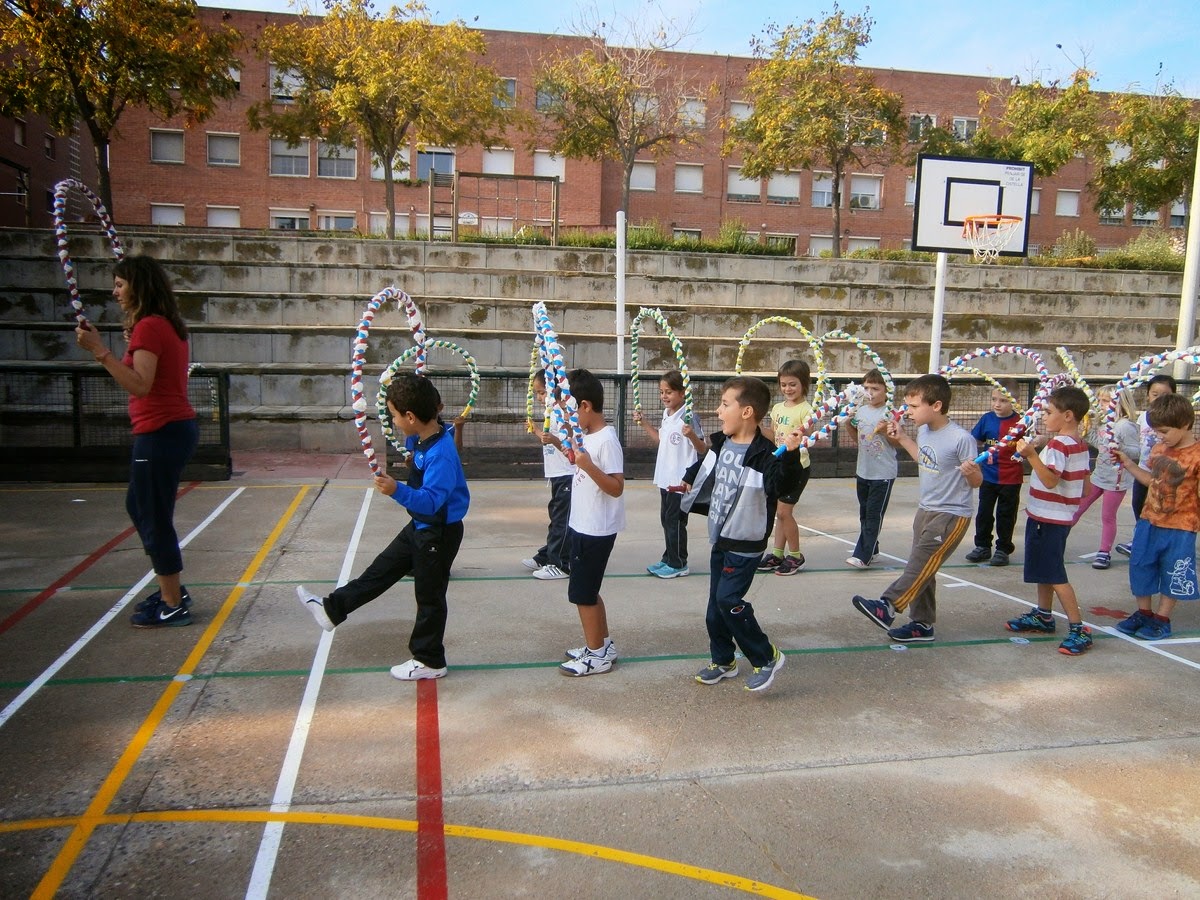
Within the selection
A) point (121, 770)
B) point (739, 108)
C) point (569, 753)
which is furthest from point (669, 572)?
point (739, 108)

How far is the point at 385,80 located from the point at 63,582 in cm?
1927

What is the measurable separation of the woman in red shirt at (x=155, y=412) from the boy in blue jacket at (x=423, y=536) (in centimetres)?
123

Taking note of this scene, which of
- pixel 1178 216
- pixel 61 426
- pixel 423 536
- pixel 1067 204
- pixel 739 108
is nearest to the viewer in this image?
pixel 423 536

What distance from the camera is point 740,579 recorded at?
179 inches

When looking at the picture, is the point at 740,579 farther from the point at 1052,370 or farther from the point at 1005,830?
the point at 1052,370

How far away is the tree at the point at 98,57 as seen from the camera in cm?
1884

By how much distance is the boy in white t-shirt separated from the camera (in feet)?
15.7

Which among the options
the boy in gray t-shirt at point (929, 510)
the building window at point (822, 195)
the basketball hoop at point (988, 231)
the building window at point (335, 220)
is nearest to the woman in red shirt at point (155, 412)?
the boy in gray t-shirt at point (929, 510)

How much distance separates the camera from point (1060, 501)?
18.0 ft

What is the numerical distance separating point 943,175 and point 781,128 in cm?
1343

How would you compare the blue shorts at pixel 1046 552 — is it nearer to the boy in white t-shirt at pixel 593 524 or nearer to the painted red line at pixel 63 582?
the boy in white t-shirt at pixel 593 524

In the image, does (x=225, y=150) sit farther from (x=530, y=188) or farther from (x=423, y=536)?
(x=423, y=536)

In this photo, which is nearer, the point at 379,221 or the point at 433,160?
the point at 433,160

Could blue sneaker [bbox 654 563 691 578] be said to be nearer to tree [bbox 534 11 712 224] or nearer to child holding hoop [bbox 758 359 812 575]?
child holding hoop [bbox 758 359 812 575]
